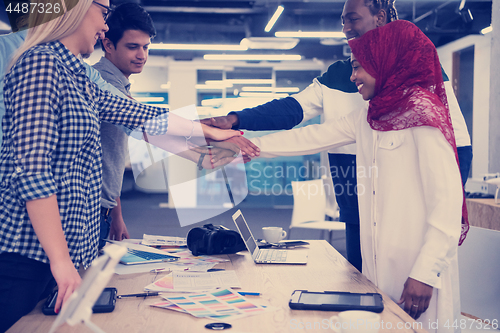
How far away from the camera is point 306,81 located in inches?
380

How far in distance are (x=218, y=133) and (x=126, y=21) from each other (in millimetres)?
666

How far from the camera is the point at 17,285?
1040mm

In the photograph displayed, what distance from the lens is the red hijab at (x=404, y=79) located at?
1457 mm

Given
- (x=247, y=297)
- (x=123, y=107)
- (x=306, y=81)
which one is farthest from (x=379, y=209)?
(x=306, y=81)

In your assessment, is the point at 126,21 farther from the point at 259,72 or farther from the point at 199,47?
the point at 259,72

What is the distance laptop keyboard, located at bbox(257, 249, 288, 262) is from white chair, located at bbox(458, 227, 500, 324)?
0.85 meters

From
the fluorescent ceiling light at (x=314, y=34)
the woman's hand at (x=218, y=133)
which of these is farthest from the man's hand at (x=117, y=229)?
the fluorescent ceiling light at (x=314, y=34)

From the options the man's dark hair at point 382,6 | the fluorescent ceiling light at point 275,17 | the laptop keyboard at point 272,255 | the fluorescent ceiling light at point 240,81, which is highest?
the fluorescent ceiling light at point 275,17

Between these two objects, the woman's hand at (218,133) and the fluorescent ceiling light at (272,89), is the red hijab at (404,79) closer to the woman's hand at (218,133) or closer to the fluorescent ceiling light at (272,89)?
the woman's hand at (218,133)

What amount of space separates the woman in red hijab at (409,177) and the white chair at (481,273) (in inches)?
17.3

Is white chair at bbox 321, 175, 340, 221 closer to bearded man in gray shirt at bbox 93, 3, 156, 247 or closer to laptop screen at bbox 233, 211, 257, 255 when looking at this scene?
laptop screen at bbox 233, 211, 257, 255

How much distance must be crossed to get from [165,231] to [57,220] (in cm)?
555

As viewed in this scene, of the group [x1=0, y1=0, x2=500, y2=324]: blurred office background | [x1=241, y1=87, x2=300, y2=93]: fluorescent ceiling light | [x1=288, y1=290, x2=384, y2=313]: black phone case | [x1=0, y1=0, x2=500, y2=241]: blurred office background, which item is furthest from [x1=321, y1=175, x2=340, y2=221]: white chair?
[x1=241, y1=87, x2=300, y2=93]: fluorescent ceiling light

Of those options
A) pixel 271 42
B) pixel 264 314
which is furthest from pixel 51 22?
pixel 271 42
